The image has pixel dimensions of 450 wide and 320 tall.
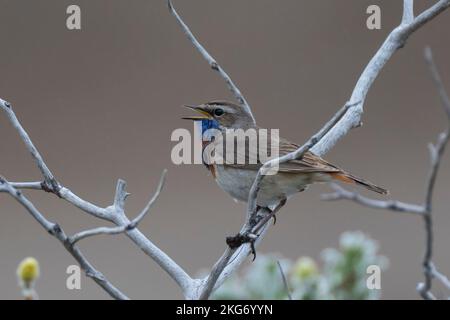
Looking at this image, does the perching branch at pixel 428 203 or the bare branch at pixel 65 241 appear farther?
Result: the bare branch at pixel 65 241

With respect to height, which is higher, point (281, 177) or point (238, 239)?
point (281, 177)

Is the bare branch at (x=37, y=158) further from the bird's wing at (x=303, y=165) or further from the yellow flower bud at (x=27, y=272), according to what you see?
the bird's wing at (x=303, y=165)

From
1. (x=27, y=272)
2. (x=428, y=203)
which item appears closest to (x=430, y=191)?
(x=428, y=203)

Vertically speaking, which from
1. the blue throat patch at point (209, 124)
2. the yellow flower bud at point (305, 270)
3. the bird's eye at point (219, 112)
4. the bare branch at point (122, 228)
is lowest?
the yellow flower bud at point (305, 270)

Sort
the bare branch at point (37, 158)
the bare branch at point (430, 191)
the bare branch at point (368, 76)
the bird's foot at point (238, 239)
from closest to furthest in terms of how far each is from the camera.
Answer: the bare branch at point (430, 191) → the bird's foot at point (238, 239) → the bare branch at point (37, 158) → the bare branch at point (368, 76)

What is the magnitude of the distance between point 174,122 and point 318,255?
2.21 meters

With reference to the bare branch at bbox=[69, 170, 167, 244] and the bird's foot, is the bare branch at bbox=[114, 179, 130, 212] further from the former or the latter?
the bare branch at bbox=[69, 170, 167, 244]

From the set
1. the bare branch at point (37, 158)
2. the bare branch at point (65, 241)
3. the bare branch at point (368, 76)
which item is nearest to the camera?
the bare branch at point (65, 241)

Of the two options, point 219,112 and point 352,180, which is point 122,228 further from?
point 219,112

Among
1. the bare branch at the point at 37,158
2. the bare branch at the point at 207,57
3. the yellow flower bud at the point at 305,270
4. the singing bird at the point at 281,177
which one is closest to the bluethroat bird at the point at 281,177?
the singing bird at the point at 281,177

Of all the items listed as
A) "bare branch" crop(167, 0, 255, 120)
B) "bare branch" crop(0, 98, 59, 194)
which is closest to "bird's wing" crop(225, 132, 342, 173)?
"bare branch" crop(167, 0, 255, 120)

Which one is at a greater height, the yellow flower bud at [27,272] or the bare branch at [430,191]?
the bare branch at [430,191]

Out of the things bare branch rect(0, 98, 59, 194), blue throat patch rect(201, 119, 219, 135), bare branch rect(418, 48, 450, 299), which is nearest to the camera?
bare branch rect(418, 48, 450, 299)
